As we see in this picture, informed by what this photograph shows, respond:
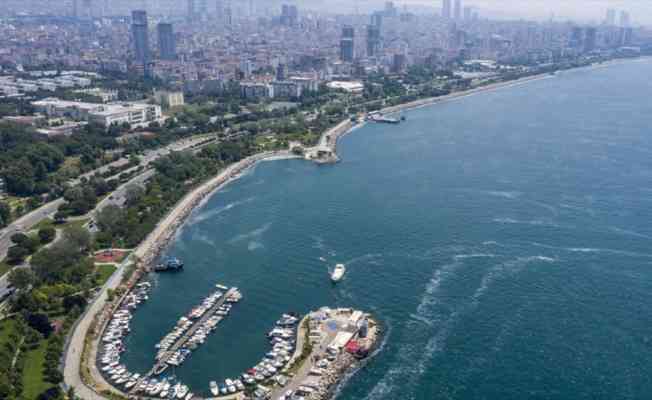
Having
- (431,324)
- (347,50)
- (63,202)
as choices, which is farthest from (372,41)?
(431,324)

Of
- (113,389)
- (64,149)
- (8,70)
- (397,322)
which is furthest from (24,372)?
(8,70)

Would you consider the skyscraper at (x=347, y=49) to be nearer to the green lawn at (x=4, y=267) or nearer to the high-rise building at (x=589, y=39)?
the high-rise building at (x=589, y=39)

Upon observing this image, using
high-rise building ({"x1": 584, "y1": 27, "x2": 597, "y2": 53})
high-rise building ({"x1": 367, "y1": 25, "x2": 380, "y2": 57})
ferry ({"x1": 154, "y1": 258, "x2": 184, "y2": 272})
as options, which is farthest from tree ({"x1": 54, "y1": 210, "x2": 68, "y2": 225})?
high-rise building ({"x1": 584, "y1": 27, "x2": 597, "y2": 53})

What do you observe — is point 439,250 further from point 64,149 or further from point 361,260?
point 64,149

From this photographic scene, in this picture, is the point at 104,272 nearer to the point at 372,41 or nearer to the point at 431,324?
the point at 431,324

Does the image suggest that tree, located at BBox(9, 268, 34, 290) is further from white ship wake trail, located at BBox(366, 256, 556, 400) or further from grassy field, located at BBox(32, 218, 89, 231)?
white ship wake trail, located at BBox(366, 256, 556, 400)

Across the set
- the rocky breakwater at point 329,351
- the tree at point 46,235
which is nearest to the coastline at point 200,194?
the tree at point 46,235
